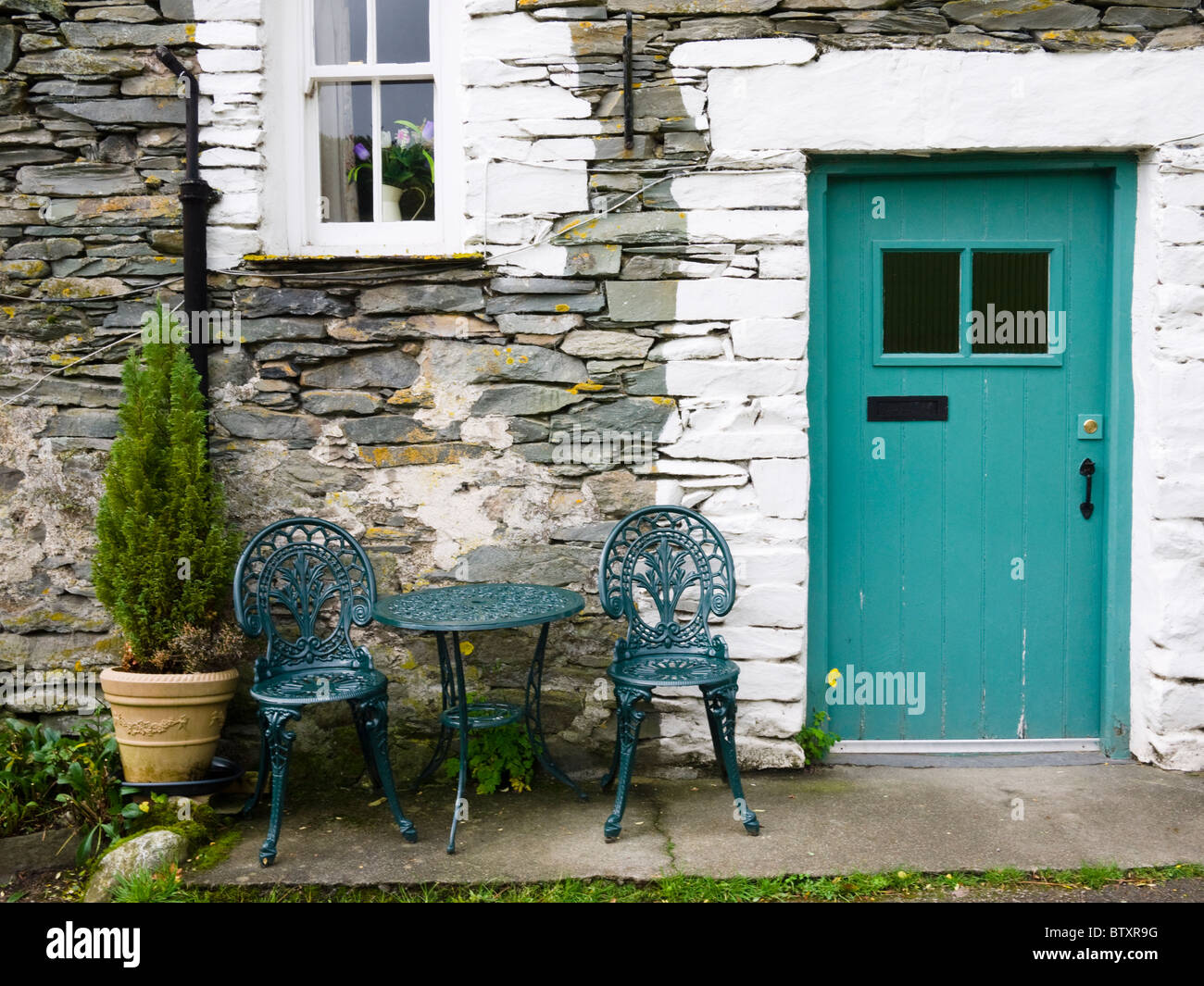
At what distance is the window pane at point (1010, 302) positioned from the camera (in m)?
3.97

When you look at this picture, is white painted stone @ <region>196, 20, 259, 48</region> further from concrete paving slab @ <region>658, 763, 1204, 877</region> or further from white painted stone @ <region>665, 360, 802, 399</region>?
concrete paving slab @ <region>658, 763, 1204, 877</region>

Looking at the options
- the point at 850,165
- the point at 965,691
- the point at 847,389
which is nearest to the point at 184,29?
the point at 850,165

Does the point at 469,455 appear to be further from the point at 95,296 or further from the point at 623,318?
the point at 95,296

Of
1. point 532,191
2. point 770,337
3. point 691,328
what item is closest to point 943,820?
point 770,337

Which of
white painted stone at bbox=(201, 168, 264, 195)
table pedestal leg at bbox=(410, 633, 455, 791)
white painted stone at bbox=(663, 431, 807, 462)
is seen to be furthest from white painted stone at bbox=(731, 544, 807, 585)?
white painted stone at bbox=(201, 168, 264, 195)

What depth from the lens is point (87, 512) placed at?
397cm

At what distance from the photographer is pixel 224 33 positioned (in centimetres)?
388

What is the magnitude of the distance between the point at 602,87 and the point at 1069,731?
Result: 319cm

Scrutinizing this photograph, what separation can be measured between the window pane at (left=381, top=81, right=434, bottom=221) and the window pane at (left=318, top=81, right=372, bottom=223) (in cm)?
8

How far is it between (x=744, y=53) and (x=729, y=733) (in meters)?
2.54

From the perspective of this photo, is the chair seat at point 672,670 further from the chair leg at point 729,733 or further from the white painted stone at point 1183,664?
the white painted stone at point 1183,664

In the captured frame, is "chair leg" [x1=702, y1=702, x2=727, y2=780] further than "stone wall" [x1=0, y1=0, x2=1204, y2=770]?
No

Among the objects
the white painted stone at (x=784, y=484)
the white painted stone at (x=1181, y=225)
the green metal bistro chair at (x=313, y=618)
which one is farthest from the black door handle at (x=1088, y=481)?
the green metal bistro chair at (x=313, y=618)

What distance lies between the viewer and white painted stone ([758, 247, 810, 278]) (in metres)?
3.83
